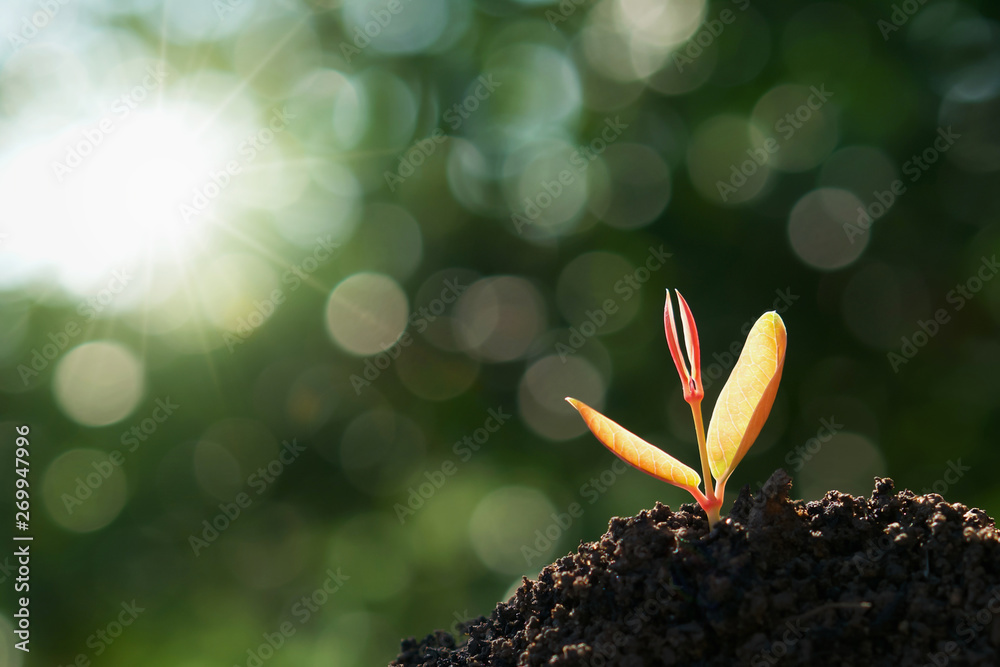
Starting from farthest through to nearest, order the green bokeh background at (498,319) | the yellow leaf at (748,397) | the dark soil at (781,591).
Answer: the green bokeh background at (498,319) → the yellow leaf at (748,397) → the dark soil at (781,591)

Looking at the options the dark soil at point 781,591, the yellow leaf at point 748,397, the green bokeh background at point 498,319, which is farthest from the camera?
the green bokeh background at point 498,319

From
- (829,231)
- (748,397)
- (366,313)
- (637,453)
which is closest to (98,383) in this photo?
(366,313)

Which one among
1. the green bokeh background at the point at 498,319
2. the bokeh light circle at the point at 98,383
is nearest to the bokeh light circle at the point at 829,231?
the green bokeh background at the point at 498,319

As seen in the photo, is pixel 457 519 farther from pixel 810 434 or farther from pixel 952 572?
pixel 952 572

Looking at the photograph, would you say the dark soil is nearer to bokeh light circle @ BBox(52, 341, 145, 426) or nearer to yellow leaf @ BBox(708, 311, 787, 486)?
yellow leaf @ BBox(708, 311, 787, 486)

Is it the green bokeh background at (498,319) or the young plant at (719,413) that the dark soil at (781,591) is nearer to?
the young plant at (719,413)

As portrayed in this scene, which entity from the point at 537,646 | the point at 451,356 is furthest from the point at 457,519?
the point at 537,646

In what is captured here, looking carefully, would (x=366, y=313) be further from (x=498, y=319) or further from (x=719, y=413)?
(x=719, y=413)
